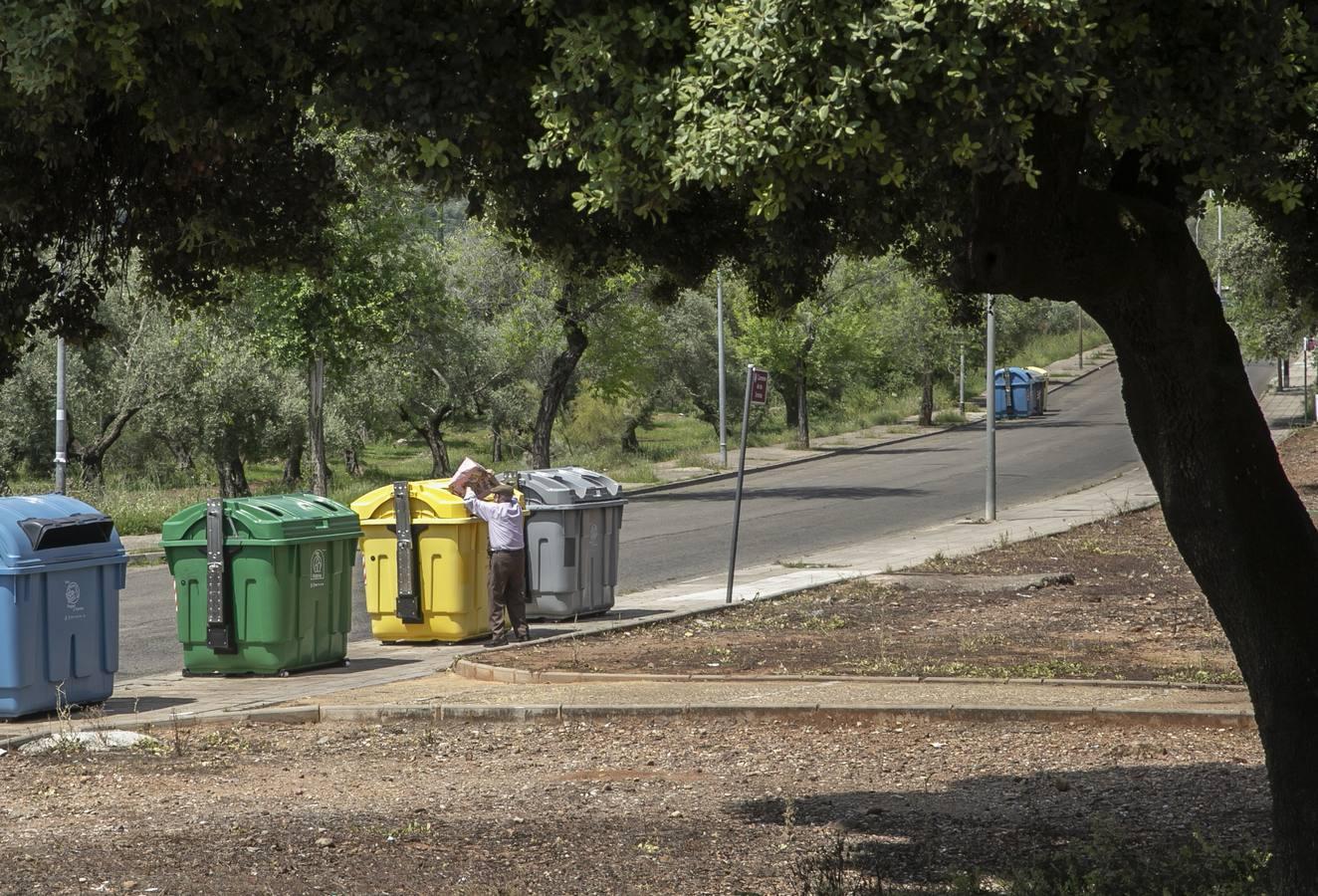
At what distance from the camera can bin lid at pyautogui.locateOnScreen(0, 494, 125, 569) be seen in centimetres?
951

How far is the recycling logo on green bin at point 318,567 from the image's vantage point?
11617 mm

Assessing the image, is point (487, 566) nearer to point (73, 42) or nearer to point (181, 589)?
point (181, 589)

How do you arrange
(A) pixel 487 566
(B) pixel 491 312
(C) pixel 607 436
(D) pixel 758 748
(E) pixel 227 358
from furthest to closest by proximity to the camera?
(C) pixel 607 436 → (B) pixel 491 312 → (E) pixel 227 358 → (A) pixel 487 566 → (D) pixel 758 748

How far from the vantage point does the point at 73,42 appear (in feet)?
14.0

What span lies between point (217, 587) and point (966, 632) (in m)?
5.83

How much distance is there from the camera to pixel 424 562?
13.3 metres

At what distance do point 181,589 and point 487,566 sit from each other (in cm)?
279

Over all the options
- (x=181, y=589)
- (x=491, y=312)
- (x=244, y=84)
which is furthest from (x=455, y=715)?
(x=491, y=312)

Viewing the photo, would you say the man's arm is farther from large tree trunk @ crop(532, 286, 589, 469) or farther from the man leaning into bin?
large tree trunk @ crop(532, 286, 589, 469)

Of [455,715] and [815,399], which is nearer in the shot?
[455,715]

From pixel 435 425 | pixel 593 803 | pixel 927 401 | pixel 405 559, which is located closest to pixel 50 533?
pixel 405 559

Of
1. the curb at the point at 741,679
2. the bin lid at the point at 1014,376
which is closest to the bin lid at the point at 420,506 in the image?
the curb at the point at 741,679

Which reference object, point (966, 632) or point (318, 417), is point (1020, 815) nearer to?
point (966, 632)

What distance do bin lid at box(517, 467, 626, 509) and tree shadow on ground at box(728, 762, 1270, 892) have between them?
23.3 feet
